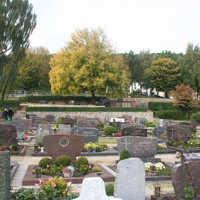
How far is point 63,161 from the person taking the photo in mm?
14594

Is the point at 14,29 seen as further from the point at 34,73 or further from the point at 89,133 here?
the point at 34,73

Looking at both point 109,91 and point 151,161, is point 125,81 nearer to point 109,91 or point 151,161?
point 109,91

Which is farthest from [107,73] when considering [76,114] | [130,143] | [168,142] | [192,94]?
[130,143]

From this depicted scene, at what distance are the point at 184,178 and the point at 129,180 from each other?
1.60 m

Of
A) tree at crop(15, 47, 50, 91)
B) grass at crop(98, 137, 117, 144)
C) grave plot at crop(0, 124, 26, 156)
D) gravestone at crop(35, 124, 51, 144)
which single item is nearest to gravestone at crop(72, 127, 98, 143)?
grass at crop(98, 137, 117, 144)


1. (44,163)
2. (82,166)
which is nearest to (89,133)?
(44,163)

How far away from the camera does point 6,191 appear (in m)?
8.78

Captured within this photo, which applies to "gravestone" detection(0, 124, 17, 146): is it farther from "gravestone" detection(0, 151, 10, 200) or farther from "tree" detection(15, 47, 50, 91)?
"tree" detection(15, 47, 50, 91)

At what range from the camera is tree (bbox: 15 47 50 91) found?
216ft

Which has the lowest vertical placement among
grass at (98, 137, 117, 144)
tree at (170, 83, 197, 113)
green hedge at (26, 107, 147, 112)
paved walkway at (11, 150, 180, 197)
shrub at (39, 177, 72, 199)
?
grass at (98, 137, 117, 144)

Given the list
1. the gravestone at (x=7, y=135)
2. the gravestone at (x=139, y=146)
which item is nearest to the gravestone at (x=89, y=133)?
the gravestone at (x=7, y=135)

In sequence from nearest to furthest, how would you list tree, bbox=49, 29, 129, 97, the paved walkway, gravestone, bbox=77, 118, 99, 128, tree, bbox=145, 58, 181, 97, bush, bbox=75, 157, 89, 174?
the paved walkway
bush, bbox=75, 157, 89, 174
gravestone, bbox=77, 118, 99, 128
tree, bbox=49, 29, 129, 97
tree, bbox=145, 58, 181, 97

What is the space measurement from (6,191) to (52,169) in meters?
5.16

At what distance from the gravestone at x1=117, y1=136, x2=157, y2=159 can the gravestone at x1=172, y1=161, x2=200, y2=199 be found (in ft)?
21.9
